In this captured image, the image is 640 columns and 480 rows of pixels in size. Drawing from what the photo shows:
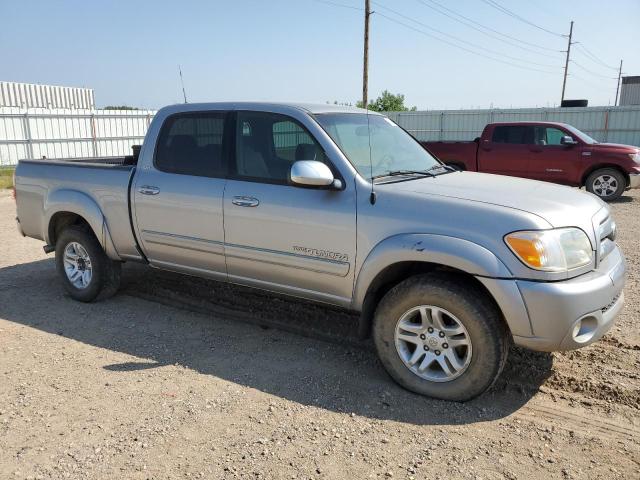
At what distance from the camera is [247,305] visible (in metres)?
5.42

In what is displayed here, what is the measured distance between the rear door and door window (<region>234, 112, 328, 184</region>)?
0.18 meters

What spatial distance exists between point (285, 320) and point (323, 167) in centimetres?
178

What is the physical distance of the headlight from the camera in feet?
10.4

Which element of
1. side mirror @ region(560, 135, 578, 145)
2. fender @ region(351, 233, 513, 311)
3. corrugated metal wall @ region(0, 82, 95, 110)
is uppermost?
corrugated metal wall @ region(0, 82, 95, 110)

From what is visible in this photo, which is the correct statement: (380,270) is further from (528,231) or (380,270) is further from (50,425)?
(50,425)

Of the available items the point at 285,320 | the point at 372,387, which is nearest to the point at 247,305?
the point at 285,320

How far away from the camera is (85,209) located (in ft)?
17.4

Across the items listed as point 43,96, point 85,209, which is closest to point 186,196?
point 85,209

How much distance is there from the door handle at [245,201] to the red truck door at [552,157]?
9984 millimetres

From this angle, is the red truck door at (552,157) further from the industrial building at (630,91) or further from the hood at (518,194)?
the industrial building at (630,91)

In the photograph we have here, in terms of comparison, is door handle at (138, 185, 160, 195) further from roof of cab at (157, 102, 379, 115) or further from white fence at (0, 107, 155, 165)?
white fence at (0, 107, 155, 165)

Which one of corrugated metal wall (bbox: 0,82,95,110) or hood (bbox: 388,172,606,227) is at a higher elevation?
corrugated metal wall (bbox: 0,82,95,110)

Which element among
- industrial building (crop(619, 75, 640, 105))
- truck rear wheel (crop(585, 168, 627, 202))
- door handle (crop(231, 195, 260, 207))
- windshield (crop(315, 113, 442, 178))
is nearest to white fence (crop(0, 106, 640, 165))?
truck rear wheel (crop(585, 168, 627, 202))

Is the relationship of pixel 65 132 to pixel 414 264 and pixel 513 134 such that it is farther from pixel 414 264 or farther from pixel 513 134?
pixel 414 264
